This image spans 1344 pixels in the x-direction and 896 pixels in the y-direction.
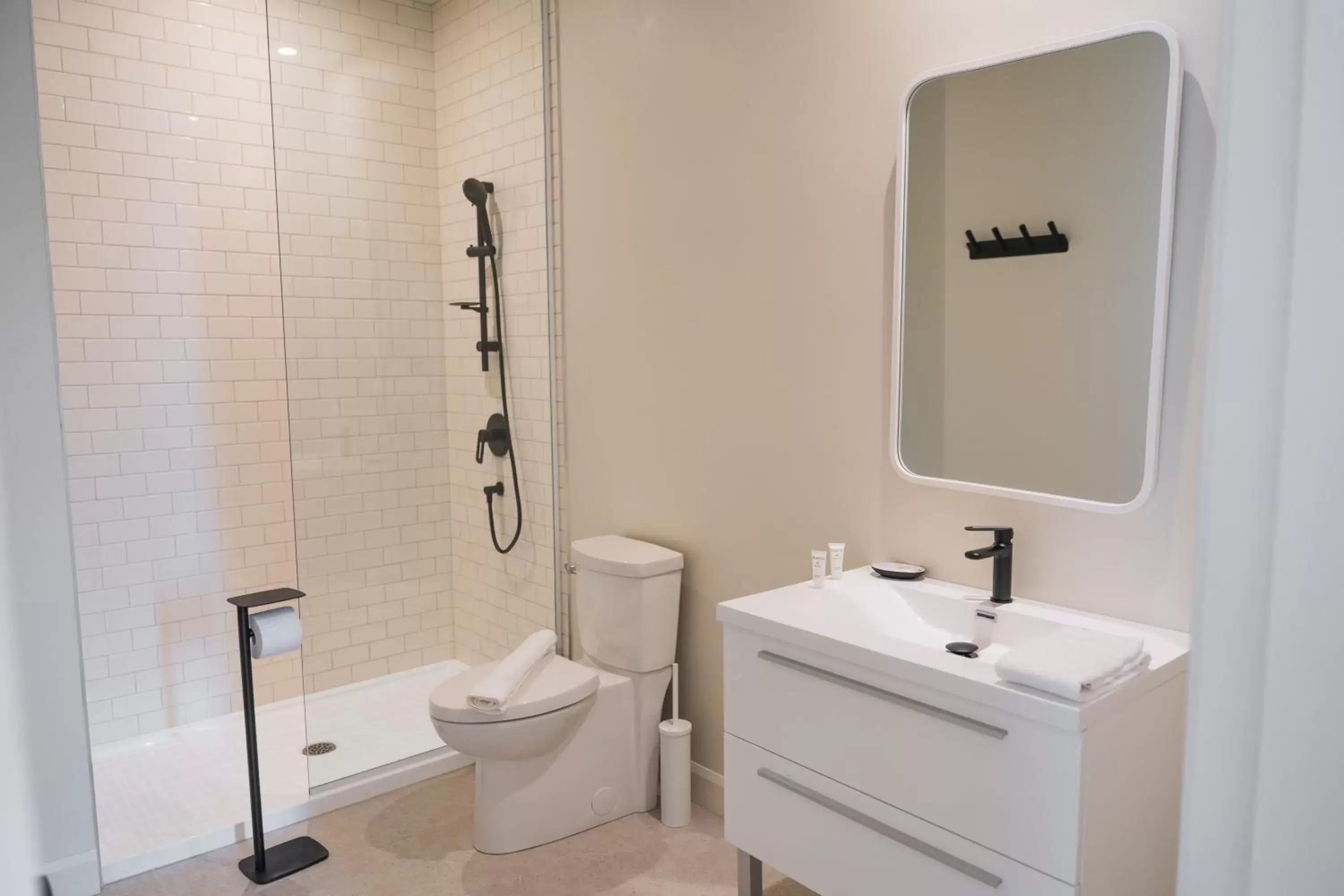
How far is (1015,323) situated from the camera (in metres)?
2.03

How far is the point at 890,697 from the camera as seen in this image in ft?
5.81

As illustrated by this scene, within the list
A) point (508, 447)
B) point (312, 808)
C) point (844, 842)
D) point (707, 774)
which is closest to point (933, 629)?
point (844, 842)

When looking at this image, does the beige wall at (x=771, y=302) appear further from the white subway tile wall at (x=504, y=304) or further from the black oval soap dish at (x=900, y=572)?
the white subway tile wall at (x=504, y=304)

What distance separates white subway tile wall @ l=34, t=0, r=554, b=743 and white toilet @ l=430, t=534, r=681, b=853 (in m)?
0.64

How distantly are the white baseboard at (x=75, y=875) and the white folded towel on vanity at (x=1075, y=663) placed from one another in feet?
8.24

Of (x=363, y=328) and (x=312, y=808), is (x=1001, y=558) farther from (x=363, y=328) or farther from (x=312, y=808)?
(x=312, y=808)

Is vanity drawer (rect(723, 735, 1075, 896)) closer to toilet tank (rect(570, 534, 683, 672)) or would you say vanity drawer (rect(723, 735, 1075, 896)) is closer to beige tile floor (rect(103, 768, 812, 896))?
beige tile floor (rect(103, 768, 812, 896))

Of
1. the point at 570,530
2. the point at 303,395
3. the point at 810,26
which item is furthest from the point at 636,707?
the point at 810,26

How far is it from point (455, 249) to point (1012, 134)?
6.86ft

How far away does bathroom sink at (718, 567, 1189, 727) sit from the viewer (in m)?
1.59

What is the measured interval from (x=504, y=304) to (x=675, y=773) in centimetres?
186

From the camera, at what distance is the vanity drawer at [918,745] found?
1536 mm

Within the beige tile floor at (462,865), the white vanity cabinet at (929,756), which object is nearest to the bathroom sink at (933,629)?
the white vanity cabinet at (929,756)

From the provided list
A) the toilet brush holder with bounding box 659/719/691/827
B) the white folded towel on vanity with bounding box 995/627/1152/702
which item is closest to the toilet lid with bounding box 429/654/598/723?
the toilet brush holder with bounding box 659/719/691/827
